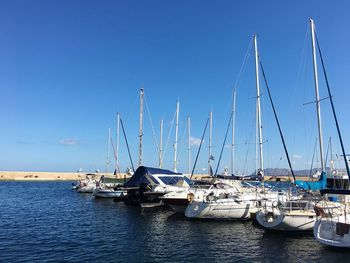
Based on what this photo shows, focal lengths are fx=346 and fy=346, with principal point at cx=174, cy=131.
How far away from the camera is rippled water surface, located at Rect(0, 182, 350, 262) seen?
61.4ft

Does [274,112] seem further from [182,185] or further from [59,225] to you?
[59,225]

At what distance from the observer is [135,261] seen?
1792 centimetres

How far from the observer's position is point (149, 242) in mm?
22375

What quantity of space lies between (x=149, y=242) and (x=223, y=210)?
31.7 ft

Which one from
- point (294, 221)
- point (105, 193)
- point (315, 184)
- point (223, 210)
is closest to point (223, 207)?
point (223, 210)

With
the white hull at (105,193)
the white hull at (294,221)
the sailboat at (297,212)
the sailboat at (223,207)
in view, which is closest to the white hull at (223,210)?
the sailboat at (223,207)

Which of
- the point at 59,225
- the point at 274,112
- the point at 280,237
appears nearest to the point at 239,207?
the point at 280,237

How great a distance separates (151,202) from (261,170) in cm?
1334

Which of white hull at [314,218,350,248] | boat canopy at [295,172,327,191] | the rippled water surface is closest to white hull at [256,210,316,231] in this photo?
the rippled water surface

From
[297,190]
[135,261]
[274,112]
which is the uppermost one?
[274,112]

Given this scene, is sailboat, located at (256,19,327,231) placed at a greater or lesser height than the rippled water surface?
greater

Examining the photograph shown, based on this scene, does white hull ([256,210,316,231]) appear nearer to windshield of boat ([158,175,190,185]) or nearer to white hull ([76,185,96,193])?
windshield of boat ([158,175,190,185])

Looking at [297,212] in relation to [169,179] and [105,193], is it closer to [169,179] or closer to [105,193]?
[169,179]

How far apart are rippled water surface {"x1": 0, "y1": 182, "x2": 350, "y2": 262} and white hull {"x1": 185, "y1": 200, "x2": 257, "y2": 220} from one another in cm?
81
